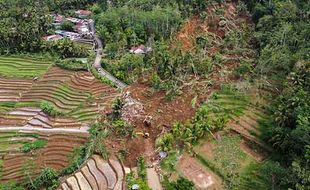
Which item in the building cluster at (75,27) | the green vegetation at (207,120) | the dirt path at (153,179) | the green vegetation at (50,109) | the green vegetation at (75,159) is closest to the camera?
the dirt path at (153,179)

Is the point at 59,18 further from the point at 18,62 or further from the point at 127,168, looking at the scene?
the point at 127,168

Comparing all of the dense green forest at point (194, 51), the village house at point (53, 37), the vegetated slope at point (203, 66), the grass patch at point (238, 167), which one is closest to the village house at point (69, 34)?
the village house at point (53, 37)

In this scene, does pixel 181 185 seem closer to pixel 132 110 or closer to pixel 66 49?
pixel 132 110

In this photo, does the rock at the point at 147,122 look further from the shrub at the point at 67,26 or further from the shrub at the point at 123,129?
the shrub at the point at 67,26

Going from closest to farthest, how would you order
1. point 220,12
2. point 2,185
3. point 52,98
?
1. point 2,185
2. point 52,98
3. point 220,12

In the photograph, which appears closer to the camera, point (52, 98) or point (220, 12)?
point (52, 98)

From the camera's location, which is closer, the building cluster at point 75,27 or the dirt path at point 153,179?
the dirt path at point 153,179

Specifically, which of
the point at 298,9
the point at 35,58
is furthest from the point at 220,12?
the point at 35,58
